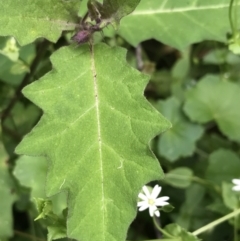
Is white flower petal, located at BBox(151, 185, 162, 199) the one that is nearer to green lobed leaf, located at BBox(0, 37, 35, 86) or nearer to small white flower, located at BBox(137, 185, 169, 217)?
small white flower, located at BBox(137, 185, 169, 217)

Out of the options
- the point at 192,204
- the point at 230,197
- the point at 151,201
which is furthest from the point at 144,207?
the point at 192,204

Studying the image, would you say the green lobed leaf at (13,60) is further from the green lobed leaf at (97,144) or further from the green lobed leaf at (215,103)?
the green lobed leaf at (215,103)

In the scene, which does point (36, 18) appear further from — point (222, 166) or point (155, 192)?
point (222, 166)

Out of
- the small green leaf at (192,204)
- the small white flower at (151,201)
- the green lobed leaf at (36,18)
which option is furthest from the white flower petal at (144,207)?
the green lobed leaf at (36,18)

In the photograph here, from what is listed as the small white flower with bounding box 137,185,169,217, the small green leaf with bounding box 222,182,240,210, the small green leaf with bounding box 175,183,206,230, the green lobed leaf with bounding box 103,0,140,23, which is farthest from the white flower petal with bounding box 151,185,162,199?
the green lobed leaf with bounding box 103,0,140,23

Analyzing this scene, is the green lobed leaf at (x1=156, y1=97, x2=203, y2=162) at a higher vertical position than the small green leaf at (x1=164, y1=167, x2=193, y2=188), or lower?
higher

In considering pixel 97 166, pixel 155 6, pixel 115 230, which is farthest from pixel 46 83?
pixel 155 6

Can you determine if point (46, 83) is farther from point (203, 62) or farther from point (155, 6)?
point (203, 62)
